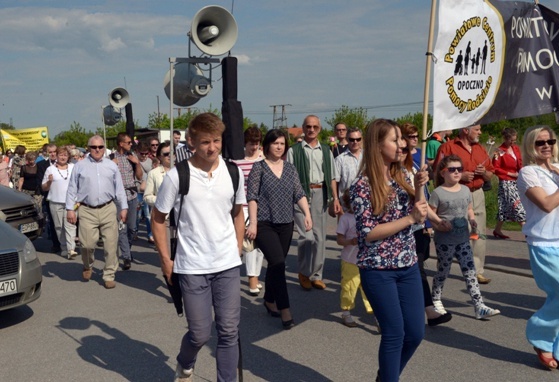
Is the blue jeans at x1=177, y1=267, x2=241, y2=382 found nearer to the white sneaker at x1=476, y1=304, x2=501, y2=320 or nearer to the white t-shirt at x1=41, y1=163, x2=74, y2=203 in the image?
the white sneaker at x1=476, y1=304, x2=501, y2=320

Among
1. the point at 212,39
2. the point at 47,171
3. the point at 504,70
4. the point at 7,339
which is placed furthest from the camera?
the point at 47,171

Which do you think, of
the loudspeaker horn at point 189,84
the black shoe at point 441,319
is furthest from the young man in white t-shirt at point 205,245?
the loudspeaker horn at point 189,84

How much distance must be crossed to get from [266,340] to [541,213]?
2.70 metres

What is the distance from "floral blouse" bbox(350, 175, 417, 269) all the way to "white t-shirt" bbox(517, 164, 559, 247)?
149 centimetres

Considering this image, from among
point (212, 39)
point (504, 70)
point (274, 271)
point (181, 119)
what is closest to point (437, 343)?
point (274, 271)

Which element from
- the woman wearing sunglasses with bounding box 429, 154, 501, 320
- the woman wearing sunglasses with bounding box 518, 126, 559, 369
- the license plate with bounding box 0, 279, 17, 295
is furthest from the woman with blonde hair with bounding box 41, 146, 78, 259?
the woman wearing sunglasses with bounding box 518, 126, 559, 369

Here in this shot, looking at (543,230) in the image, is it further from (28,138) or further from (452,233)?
(28,138)

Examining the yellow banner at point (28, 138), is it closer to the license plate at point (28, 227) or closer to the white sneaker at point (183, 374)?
the license plate at point (28, 227)

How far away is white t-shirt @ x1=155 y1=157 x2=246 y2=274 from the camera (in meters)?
4.57

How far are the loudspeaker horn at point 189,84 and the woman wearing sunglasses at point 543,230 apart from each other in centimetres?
635

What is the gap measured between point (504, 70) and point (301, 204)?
2.99m

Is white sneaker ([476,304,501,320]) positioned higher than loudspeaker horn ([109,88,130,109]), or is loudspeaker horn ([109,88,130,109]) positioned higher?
loudspeaker horn ([109,88,130,109])

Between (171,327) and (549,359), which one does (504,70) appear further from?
(171,327)

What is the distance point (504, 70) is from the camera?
196 inches
